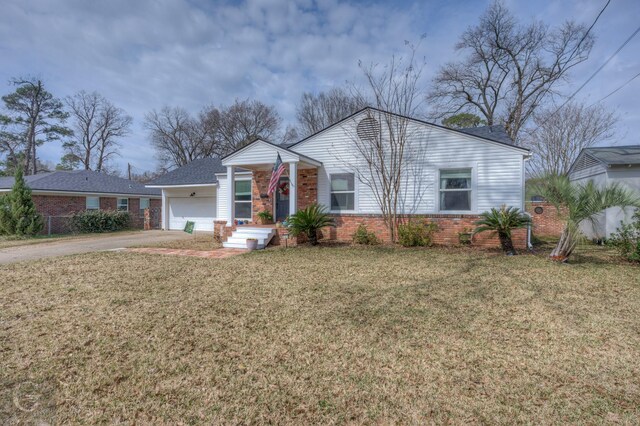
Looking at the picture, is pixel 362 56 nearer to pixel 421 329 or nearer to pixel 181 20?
pixel 181 20

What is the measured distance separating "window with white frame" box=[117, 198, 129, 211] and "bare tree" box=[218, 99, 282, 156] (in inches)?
501

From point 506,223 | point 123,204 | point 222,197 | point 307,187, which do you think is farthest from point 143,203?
point 506,223

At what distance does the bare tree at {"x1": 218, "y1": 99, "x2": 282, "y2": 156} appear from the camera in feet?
100

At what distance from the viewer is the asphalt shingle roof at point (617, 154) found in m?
10.3

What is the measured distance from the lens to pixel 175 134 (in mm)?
32031

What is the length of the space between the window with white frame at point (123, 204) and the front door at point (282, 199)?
13604 millimetres

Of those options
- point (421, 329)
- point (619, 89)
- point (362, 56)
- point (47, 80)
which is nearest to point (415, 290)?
point (421, 329)

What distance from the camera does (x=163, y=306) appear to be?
4117 millimetres

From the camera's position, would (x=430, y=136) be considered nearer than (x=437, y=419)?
No

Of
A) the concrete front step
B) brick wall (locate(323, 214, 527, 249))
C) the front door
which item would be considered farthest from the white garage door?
brick wall (locate(323, 214, 527, 249))

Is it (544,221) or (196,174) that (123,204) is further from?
(544,221)

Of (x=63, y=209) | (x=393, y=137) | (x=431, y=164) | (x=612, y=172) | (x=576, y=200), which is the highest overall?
(x=393, y=137)

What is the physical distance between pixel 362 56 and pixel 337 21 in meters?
2.25

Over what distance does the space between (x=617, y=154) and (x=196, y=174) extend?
18703 mm
